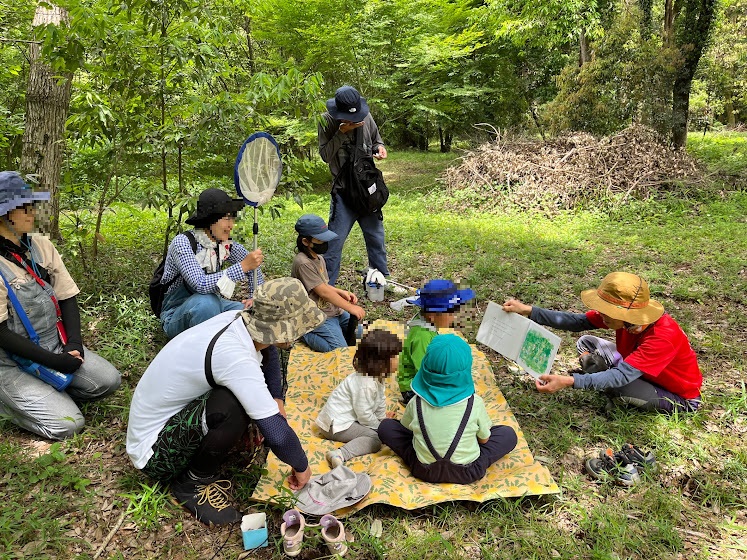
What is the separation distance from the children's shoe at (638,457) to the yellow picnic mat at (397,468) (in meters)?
0.47

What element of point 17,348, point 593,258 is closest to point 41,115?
point 17,348

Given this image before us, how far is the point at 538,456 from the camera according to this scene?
289cm

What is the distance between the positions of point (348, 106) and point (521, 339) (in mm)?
2479

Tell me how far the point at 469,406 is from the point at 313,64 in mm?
9858

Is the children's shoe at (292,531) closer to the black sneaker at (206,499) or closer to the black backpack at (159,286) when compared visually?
the black sneaker at (206,499)

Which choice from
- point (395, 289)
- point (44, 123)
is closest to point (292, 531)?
point (395, 289)

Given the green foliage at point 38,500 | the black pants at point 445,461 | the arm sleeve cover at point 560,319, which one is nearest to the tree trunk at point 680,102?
the arm sleeve cover at point 560,319

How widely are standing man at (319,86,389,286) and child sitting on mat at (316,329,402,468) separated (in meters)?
1.82

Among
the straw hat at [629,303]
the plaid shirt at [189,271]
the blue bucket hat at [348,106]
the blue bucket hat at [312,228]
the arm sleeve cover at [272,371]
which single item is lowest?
the arm sleeve cover at [272,371]

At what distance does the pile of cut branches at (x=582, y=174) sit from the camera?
8375 millimetres

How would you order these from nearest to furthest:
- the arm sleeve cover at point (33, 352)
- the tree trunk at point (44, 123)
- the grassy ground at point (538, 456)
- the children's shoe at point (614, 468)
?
the grassy ground at point (538, 456) < the children's shoe at point (614, 468) < the arm sleeve cover at point (33, 352) < the tree trunk at point (44, 123)

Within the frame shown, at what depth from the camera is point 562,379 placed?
2.89m

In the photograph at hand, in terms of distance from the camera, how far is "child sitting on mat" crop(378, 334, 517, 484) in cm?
243

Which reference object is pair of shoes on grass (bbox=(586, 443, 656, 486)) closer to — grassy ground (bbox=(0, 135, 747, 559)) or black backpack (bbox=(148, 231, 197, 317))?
grassy ground (bbox=(0, 135, 747, 559))
